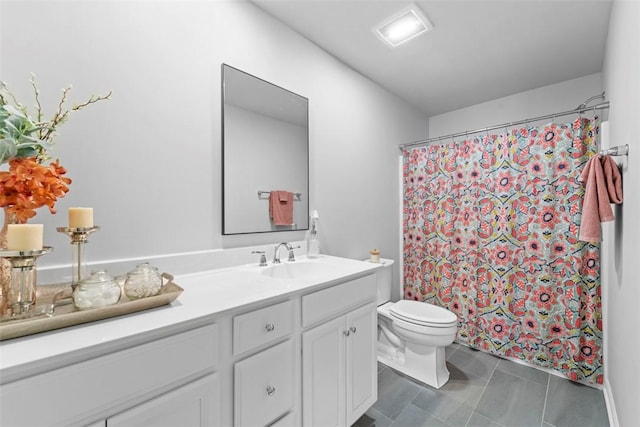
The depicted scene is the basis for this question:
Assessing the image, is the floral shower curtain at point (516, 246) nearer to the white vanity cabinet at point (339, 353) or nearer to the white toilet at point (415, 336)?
the white toilet at point (415, 336)

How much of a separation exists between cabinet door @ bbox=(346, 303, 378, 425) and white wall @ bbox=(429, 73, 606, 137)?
7.56ft

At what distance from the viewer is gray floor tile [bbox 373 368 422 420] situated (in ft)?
5.50

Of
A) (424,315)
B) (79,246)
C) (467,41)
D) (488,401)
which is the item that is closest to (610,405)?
(488,401)

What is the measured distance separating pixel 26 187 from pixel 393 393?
2.10m

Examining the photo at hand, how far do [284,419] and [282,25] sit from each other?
2.14 m

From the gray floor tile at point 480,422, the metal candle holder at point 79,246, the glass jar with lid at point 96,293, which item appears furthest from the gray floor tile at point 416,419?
the metal candle holder at point 79,246

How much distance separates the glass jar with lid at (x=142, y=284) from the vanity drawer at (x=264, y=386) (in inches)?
14.9

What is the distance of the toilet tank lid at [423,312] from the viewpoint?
6.18ft

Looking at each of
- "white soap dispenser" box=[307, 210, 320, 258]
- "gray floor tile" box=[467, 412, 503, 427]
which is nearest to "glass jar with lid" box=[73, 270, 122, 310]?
"white soap dispenser" box=[307, 210, 320, 258]

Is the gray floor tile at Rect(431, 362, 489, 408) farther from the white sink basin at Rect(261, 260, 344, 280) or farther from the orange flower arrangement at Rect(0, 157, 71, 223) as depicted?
the orange flower arrangement at Rect(0, 157, 71, 223)

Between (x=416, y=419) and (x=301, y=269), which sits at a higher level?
(x=301, y=269)

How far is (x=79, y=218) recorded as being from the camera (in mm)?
881

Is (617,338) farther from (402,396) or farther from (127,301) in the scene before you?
(127,301)

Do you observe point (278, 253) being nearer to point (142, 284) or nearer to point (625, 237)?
point (142, 284)
